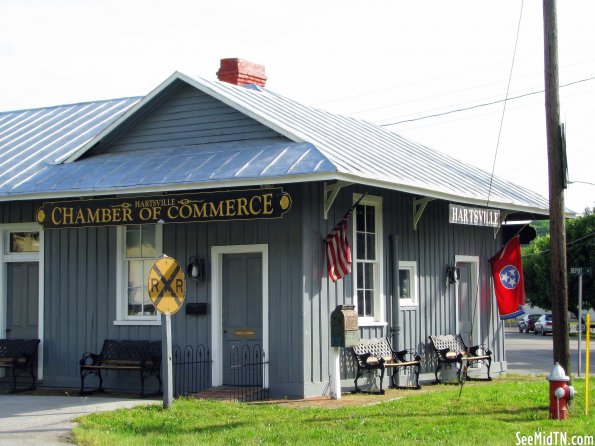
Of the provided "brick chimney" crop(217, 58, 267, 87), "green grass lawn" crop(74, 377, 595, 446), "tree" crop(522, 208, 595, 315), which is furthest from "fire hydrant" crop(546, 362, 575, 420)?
"tree" crop(522, 208, 595, 315)

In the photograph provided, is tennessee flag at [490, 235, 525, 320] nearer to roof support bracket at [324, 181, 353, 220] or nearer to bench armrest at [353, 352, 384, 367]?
bench armrest at [353, 352, 384, 367]

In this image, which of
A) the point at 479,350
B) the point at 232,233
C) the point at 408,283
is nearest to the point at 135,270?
the point at 232,233

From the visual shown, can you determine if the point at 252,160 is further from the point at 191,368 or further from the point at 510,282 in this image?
the point at 510,282

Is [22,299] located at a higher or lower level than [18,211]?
lower

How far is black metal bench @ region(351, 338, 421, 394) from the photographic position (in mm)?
16312

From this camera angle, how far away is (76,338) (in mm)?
17438

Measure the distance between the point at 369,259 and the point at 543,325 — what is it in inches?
1621

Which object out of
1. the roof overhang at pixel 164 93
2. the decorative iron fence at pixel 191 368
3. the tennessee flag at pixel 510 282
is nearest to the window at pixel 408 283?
the tennessee flag at pixel 510 282

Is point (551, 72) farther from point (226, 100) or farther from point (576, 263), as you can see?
point (576, 263)

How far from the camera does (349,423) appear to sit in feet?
40.4

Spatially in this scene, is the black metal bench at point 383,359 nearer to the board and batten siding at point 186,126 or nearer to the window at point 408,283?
the window at point 408,283

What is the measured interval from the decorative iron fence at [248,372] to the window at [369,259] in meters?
2.12

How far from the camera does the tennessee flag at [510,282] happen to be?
1966 cm

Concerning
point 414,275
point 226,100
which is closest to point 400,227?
point 414,275
